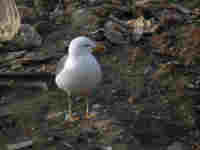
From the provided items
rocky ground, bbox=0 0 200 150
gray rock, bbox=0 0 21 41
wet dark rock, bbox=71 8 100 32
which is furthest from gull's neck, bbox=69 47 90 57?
wet dark rock, bbox=71 8 100 32

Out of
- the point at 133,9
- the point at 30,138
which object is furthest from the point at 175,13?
the point at 30,138

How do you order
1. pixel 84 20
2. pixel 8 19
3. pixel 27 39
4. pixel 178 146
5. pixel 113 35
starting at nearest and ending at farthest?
pixel 8 19 < pixel 178 146 < pixel 113 35 < pixel 27 39 < pixel 84 20

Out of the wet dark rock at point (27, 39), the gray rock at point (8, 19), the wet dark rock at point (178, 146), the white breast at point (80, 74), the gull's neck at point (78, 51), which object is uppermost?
the gray rock at point (8, 19)

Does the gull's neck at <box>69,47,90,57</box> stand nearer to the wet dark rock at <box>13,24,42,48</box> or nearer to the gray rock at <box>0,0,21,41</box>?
the gray rock at <box>0,0,21,41</box>

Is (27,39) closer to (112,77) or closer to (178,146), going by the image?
(112,77)

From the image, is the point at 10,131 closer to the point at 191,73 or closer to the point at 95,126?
the point at 95,126

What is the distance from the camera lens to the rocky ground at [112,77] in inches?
221

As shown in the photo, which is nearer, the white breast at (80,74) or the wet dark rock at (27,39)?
the white breast at (80,74)

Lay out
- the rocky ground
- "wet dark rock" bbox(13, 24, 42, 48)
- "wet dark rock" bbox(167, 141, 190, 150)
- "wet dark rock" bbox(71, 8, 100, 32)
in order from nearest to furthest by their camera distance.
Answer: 1. "wet dark rock" bbox(167, 141, 190, 150)
2. the rocky ground
3. "wet dark rock" bbox(13, 24, 42, 48)
4. "wet dark rock" bbox(71, 8, 100, 32)

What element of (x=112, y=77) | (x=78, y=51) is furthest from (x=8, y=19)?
(x=112, y=77)

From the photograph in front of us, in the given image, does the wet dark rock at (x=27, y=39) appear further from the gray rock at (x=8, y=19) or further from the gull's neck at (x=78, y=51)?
the gray rock at (x=8, y=19)

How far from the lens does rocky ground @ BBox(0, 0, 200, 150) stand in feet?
18.4

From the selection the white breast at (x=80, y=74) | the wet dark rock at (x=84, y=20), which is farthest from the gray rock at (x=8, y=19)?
the wet dark rock at (x=84, y=20)

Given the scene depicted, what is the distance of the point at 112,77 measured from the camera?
24.6 feet
